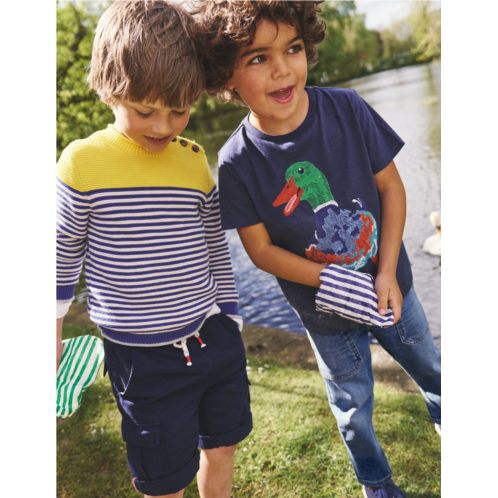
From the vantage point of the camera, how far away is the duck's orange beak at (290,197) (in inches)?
64.2

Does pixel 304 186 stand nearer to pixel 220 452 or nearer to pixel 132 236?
pixel 132 236

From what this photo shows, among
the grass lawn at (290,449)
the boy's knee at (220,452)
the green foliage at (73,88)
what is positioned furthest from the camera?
the green foliage at (73,88)

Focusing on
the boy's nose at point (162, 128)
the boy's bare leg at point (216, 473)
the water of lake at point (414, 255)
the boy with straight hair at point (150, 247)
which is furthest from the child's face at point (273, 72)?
the water of lake at point (414, 255)

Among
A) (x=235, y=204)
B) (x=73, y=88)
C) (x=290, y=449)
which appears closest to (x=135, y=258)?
(x=235, y=204)

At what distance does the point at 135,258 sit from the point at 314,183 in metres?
0.66

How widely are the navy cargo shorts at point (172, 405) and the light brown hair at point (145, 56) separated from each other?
32.6 inches

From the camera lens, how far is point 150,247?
1562 millimetres

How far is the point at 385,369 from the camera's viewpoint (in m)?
2.95

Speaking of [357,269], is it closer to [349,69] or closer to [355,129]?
[355,129]

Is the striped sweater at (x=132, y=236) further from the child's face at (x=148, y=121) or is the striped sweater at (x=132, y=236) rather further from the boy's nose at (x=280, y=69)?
the boy's nose at (x=280, y=69)

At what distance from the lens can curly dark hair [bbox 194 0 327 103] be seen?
1495mm
